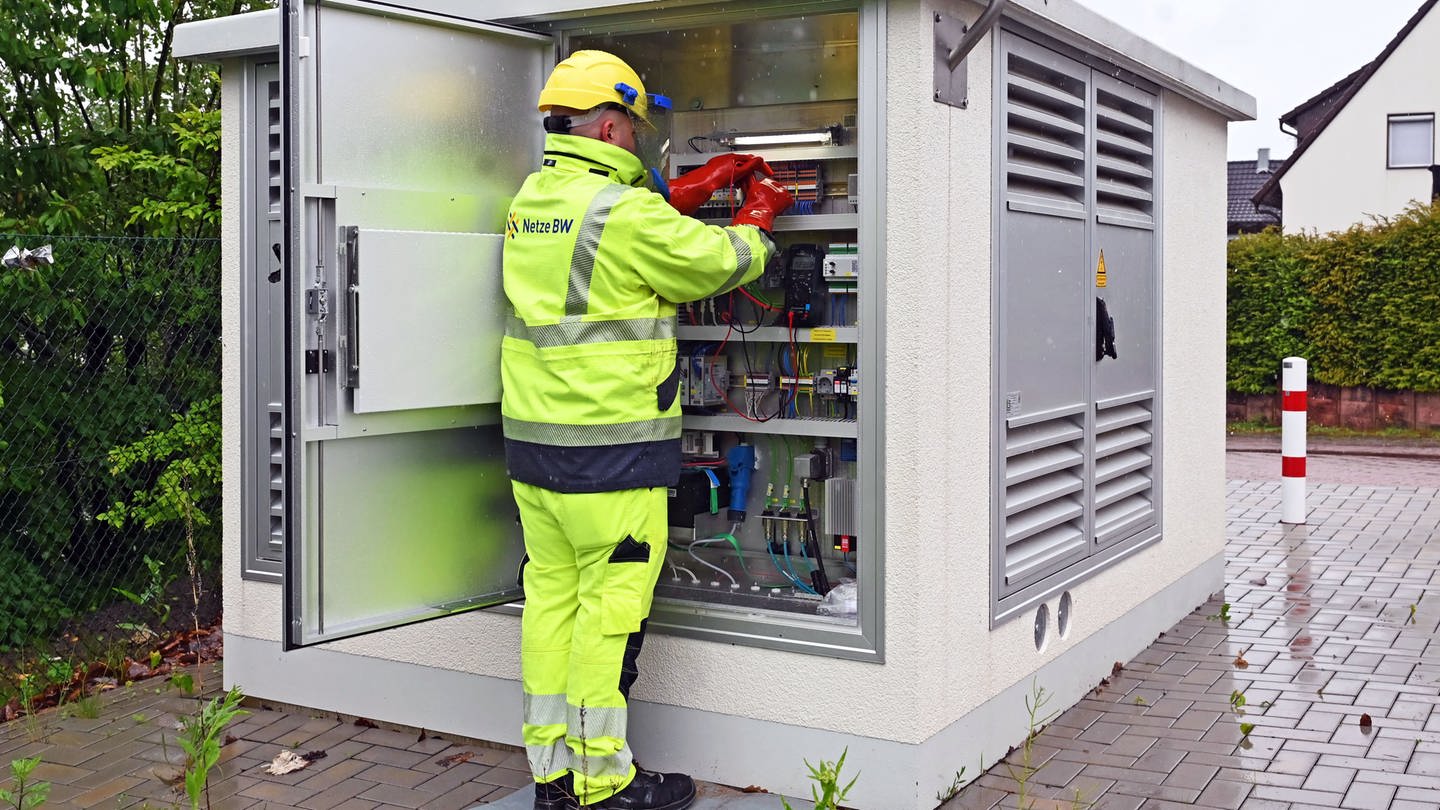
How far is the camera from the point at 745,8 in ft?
16.7

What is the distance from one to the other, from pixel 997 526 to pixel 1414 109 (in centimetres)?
2922

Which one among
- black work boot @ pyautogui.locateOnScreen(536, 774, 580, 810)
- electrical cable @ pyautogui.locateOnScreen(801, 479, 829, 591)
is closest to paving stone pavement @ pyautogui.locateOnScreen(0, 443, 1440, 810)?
black work boot @ pyautogui.locateOnScreen(536, 774, 580, 810)

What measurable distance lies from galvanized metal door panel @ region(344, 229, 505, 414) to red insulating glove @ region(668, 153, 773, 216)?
0.70 m

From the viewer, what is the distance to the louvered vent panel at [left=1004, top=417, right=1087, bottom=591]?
18.6 ft

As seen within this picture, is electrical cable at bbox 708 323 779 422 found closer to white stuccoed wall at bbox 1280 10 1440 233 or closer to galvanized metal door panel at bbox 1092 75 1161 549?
galvanized metal door panel at bbox 1092 75 1161 549

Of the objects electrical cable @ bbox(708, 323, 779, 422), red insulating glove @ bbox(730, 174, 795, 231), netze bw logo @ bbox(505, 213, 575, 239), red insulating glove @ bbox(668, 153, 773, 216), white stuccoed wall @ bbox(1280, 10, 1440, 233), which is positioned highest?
white stuccoed wall @ bbox(1280, 10, 1440, 233)

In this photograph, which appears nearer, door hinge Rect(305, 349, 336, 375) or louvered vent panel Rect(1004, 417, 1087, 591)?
door hinge Rect(305, 349, 336, 375)

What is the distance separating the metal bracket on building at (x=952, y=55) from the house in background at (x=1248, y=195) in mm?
32702

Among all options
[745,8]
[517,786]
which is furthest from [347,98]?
[517,786]

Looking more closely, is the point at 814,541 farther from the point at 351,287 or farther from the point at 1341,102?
→ the point at 1341,102

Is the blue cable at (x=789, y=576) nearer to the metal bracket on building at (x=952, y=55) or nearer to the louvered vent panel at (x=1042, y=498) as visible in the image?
the louvered vent panel at (x=1042, y=498)

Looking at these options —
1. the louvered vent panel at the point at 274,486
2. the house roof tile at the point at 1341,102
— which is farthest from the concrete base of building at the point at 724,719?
the house roof tile at the point at 1341,102

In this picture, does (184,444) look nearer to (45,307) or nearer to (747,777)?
(45,307)

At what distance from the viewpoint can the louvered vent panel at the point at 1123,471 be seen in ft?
21.8
